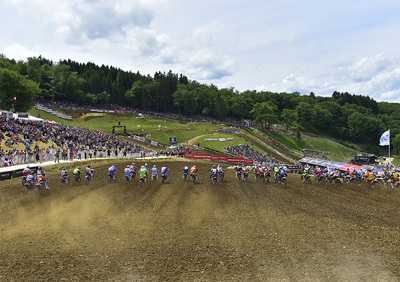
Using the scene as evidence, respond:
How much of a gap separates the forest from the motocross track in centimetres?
5298

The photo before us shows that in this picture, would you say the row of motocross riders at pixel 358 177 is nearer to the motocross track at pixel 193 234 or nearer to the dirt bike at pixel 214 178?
the motocross track at pixel 193 234

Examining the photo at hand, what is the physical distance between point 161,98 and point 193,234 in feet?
341

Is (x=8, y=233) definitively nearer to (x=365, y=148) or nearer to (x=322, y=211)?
(x=322, y=211)

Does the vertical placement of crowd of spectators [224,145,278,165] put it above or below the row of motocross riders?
below

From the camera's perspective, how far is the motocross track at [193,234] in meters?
11.7

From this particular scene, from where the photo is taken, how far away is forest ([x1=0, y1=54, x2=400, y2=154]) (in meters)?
79.6

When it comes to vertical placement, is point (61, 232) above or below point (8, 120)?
below

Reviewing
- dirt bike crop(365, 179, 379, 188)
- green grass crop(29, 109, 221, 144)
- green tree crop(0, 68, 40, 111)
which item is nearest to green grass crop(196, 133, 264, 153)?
green grass crop(29, 109, 221, 144)

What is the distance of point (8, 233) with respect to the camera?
48.2 feet

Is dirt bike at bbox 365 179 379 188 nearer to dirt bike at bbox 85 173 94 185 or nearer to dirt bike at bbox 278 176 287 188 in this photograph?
dirt bike at bbox 278 176 287 188

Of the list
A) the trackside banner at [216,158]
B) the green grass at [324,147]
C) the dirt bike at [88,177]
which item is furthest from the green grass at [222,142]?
the dirt bike at [88,177]

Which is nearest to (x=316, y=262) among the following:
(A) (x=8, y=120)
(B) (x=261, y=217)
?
(B) (x=261, y=217)

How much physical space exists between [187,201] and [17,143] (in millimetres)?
25131

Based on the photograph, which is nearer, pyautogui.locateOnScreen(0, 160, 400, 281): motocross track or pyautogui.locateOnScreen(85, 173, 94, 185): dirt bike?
pyautogui.locateOnScreen(0, 160, 400, 281): motocross track
